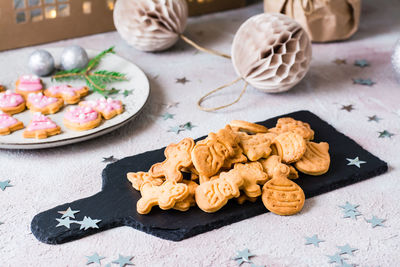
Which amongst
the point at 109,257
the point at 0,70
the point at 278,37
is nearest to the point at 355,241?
the point at 109,257

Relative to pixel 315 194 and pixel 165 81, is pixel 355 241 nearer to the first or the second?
pixel 315 194

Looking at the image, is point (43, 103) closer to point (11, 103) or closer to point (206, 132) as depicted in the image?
point (11, 103)

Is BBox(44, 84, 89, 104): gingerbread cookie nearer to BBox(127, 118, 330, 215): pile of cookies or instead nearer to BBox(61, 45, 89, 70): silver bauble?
BBox(61, 45, 89, 70): silver bauble

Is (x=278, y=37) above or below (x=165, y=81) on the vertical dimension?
above

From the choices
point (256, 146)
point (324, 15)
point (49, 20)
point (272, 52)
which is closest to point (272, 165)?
point (256, 146)

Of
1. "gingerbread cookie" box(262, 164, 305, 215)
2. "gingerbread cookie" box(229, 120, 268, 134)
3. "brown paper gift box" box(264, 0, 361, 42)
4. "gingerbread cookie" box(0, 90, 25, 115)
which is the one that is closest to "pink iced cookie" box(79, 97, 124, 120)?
"gingerbread cookie" box(0, 90, 25, 115)

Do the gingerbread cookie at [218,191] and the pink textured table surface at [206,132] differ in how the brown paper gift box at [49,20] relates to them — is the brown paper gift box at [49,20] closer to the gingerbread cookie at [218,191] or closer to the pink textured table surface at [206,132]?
the pink textured table surface at [206,132]
